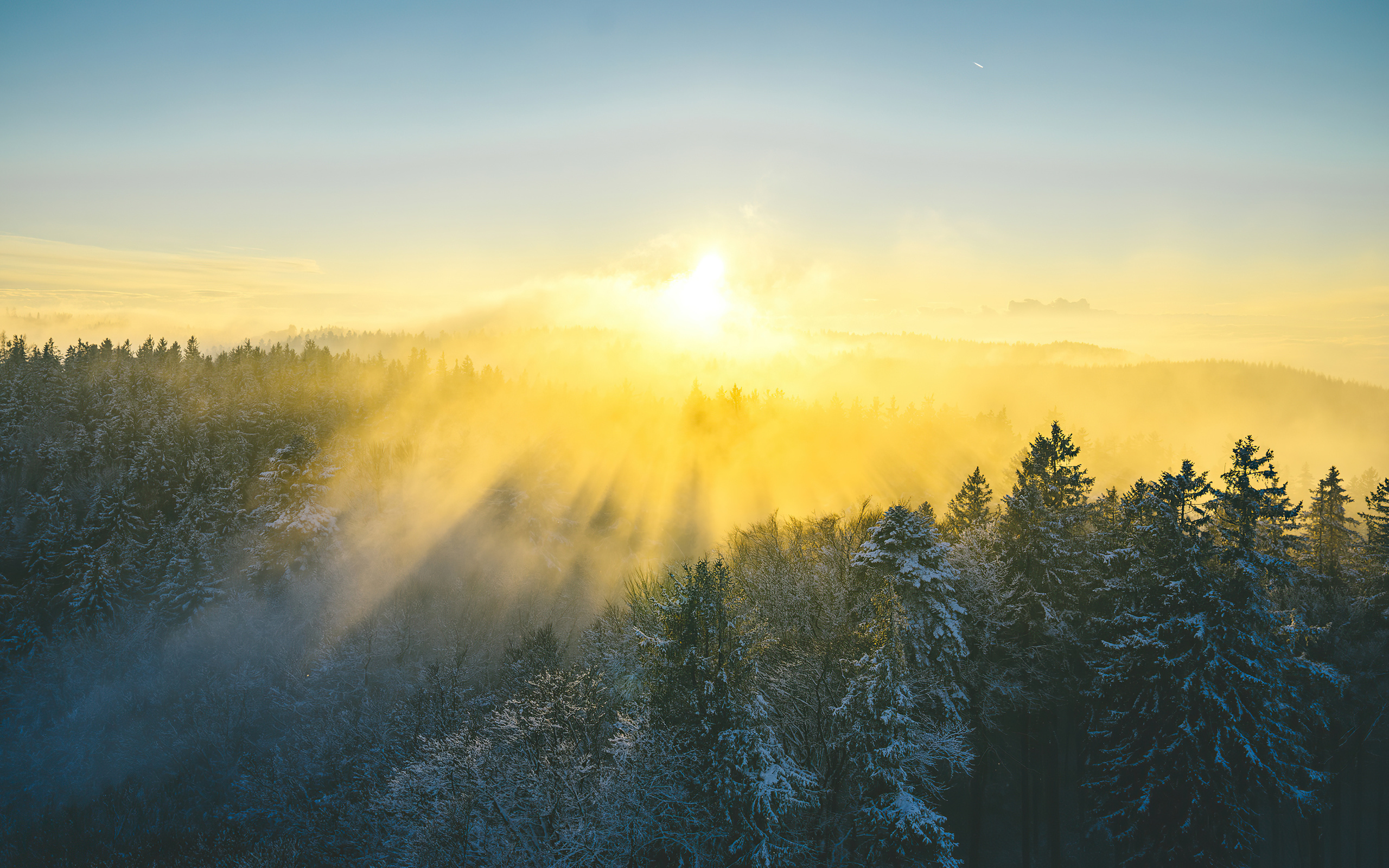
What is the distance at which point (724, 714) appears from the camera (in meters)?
24.5

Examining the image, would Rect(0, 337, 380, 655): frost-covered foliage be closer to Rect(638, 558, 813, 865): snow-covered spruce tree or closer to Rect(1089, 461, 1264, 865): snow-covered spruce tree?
Rect(638, 558, 813, 865): snow-covered spruce tree

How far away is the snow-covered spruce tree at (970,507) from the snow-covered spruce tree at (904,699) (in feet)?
36.7

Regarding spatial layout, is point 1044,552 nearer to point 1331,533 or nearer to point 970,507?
point 970,507

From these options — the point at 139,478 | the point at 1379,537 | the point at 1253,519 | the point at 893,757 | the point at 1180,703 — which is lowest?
the point at 139,478

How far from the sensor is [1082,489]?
34.8 m

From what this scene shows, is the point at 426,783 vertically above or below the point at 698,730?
below

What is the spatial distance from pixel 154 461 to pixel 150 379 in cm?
2505

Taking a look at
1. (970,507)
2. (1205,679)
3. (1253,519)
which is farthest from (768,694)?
(1253,519)

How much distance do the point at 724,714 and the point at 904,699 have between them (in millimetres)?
6295

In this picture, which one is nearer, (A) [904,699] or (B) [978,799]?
(A) [904,699]

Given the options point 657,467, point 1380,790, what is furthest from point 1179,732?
point 657,467

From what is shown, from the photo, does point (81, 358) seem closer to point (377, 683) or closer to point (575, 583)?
point (377, 683)

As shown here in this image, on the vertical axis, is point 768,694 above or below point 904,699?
below

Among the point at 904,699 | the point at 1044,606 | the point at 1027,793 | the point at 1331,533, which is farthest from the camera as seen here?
the point at 1331,533
